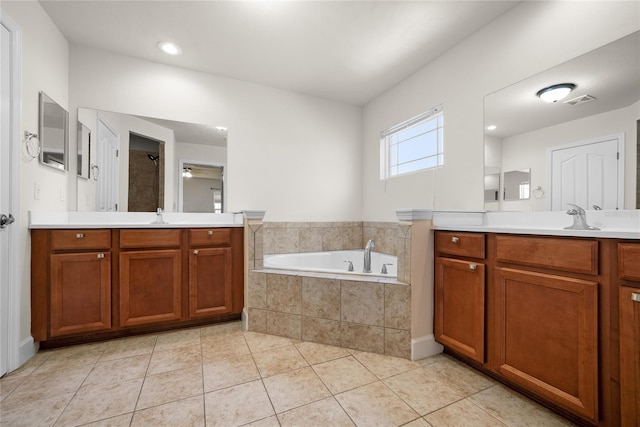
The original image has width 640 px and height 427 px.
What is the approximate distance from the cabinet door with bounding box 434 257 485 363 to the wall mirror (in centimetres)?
293

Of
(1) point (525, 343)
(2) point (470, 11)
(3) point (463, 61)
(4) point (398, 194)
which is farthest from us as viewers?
(4) point (398, 194)

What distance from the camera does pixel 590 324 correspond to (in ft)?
3.84

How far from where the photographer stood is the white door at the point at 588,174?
1.46 m

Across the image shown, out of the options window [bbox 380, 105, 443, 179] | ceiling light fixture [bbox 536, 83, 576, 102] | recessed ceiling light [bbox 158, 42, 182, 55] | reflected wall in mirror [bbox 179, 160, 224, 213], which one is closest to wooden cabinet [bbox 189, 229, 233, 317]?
reflected wall in mirror [bbox 179, 160, 224, 213]

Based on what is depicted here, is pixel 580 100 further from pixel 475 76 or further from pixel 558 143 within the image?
pixel 475 76

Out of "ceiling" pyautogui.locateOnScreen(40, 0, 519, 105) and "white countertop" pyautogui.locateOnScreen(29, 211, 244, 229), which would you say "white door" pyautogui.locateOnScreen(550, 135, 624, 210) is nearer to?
"ceiling" pyautogui.locateOnScreen(40, 0, 519, 105)

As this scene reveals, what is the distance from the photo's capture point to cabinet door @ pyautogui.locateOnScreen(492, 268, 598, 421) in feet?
3.86

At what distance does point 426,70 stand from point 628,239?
2175mm

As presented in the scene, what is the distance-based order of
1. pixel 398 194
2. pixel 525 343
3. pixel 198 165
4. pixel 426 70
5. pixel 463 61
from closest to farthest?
pixel 525 343, pixel 463 61, pixel 426 70, pixel 198 165, pixel 398 194

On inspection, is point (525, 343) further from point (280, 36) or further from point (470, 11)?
point (280, 36)

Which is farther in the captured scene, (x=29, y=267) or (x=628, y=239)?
(x=29, y=267)

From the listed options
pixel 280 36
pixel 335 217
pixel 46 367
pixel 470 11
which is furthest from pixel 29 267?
pixel 470 11

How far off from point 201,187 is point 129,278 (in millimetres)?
1064

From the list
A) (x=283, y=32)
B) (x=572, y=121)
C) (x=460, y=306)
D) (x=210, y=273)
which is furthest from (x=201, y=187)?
(x=572, y=121)
